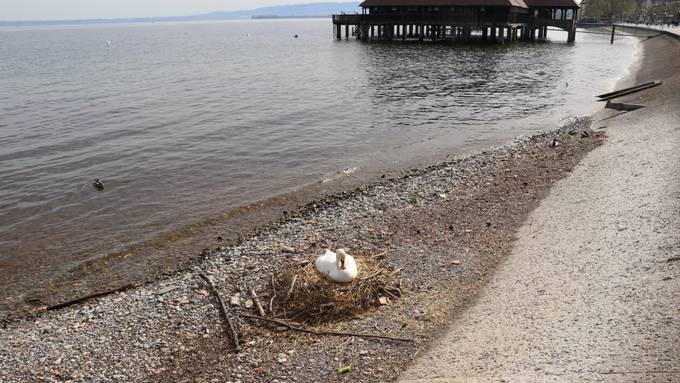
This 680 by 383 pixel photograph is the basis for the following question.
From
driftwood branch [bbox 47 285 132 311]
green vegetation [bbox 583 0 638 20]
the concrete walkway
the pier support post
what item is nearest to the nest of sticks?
the concrete walkway

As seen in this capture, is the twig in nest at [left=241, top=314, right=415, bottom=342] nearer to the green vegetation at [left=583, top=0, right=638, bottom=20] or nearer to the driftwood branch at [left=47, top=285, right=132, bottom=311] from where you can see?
the driftwood branch at [left=47, top=285, right=132, bottom=311]

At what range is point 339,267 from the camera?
859 centimetres

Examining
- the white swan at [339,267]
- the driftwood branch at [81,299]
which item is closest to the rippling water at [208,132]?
the driftwood branch at [81,299]

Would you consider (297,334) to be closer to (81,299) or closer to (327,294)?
(327,294)

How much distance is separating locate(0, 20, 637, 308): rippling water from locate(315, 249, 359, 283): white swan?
6430 millimetres

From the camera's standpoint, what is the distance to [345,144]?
22047 millimetres

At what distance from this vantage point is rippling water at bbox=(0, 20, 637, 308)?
14.4 meters

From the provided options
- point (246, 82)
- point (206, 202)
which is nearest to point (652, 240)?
point (206, 202)

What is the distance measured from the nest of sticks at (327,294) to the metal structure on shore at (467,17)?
2795 inches

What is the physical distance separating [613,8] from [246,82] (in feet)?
460

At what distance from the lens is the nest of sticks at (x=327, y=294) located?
8188 millimetres

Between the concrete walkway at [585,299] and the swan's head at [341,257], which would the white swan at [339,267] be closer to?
the swan's head at [341,257]

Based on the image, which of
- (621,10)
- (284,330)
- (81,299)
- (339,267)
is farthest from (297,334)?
(621,10)

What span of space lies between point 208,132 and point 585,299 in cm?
2069
